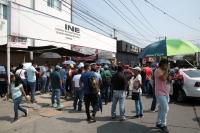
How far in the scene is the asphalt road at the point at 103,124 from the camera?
480cm

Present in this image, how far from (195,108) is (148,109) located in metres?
1.76

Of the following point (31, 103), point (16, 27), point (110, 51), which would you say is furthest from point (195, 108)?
point (110, 51)

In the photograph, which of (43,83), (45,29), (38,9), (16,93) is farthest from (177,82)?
(38,9)

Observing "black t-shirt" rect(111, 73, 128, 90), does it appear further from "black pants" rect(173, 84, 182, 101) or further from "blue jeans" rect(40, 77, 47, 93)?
"blue jeans" rect(40, 77, 47, 93)

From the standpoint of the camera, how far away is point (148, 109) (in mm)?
6957

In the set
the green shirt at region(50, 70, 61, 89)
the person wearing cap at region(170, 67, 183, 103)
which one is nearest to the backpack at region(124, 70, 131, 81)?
the person wearing cap at region(170, 67, 183, 103)

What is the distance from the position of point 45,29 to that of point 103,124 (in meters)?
8.04

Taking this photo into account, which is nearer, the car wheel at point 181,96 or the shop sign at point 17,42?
the car wheel at point 181,96

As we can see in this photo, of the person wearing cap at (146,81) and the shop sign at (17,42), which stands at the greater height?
the shop sign at (17,42)

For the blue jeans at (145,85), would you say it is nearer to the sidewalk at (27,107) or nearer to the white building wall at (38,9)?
the sidewalk at (27,107)

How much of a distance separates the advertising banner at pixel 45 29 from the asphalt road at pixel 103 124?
509 cm

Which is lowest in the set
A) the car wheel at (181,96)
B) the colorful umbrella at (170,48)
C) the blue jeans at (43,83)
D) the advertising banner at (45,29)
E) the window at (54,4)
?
the car wheel at (181,96)

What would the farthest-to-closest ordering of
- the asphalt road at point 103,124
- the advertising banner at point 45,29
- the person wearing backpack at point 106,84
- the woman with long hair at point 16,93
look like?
the advertising banner at point 45,29 → the person wearing backpack at point 106,84 → the woman with long hair at point 16,93 → the asphalt road at point 103,124

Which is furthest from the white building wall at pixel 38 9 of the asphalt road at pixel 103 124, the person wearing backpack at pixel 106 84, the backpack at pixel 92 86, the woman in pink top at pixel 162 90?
the woman in pink top at pixel 162 90
